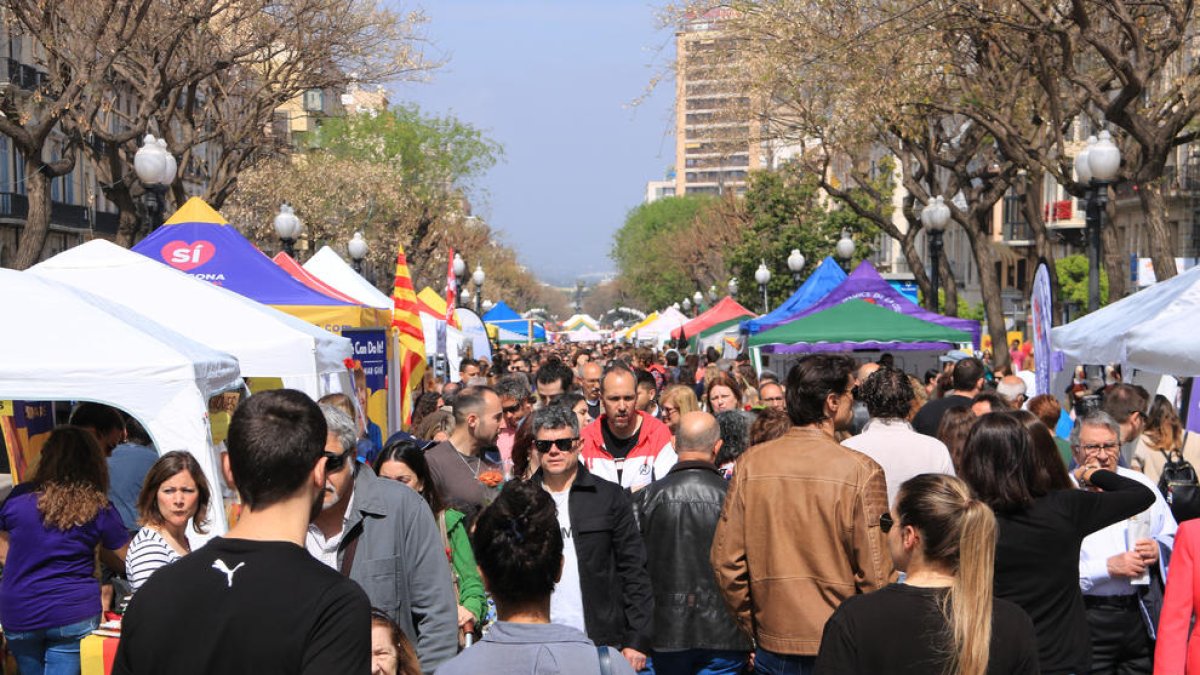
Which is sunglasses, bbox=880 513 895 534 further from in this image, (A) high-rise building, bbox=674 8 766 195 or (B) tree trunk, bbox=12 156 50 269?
(A) high-rise building, bbox=674 8 766 195

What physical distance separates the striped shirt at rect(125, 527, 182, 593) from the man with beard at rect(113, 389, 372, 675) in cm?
292

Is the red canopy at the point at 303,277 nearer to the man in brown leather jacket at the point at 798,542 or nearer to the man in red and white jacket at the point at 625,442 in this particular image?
the man in red and white jacket at the point at 625,442

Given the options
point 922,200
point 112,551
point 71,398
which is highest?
point 922,200

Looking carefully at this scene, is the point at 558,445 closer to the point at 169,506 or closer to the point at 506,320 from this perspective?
the point at 169,506

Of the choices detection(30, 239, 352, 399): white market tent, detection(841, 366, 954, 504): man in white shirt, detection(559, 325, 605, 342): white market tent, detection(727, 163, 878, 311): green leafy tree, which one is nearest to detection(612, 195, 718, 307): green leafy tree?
detection(559, 325, 605, 342): white market tent

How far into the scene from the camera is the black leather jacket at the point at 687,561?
6.13 meters

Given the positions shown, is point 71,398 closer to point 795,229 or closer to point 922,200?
point 922,200

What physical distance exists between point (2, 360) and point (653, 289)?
337 feet

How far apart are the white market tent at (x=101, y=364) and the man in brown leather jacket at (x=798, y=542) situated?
120 inches

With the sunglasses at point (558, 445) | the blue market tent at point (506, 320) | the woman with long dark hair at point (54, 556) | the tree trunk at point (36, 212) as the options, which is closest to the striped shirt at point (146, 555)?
the woman with long dark hair at point (54, 556)

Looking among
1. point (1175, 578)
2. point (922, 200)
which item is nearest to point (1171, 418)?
point (1175, 578)

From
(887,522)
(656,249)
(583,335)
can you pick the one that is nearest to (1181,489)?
(887,522)

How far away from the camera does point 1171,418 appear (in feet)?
26.0

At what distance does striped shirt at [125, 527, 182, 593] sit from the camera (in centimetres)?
A: 623
